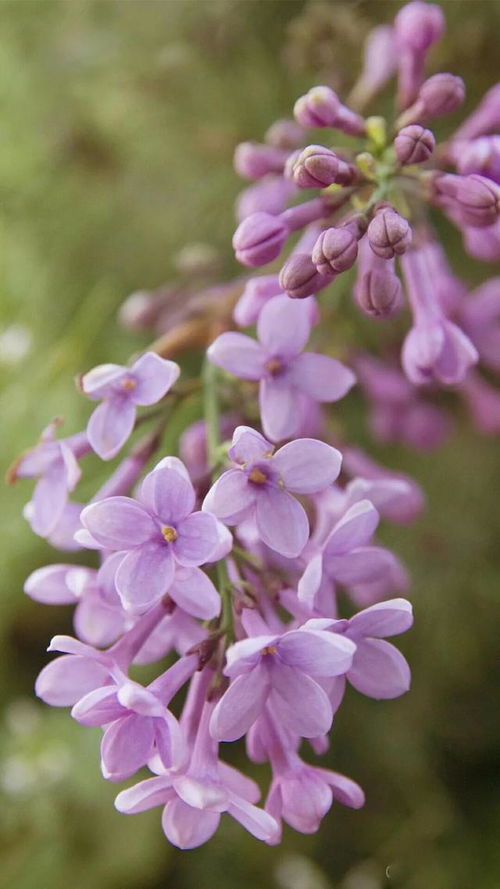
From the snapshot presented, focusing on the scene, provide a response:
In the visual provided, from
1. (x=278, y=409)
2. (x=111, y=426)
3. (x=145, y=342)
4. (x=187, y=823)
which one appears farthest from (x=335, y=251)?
(x=145, y=342)

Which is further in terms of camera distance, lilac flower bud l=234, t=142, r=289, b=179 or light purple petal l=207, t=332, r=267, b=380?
lilac flower bud l=234, t=142, r=289, b=179

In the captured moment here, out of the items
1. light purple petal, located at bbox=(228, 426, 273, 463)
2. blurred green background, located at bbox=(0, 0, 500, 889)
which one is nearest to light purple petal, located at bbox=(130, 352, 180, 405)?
light purple petal, located at bbox=(228, 426, 273, 463)

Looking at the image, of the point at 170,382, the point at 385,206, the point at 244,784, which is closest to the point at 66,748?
the point at 244,784

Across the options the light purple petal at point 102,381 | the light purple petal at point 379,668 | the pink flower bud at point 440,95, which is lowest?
the light purple petal at point 379,668

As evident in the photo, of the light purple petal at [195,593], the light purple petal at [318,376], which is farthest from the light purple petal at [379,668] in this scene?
the light purple petal at [318,376]

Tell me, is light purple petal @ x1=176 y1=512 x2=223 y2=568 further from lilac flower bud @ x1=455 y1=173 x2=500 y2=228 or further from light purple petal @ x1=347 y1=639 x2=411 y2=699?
lilac flower bud @ x1=455 y1=173 x2=500 y2=228

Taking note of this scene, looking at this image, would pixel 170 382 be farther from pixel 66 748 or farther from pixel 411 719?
pixel 66 748

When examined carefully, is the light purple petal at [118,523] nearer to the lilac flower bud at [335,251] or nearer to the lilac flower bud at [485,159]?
the lilac flower bud at [335,251]
